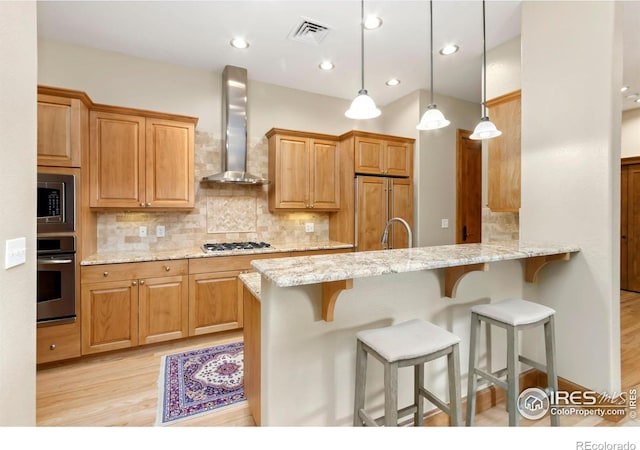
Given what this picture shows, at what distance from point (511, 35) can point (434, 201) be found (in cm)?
201

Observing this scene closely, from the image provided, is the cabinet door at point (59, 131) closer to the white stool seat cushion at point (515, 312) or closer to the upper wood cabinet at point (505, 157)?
the white stool seat cushion at point (515, 312)

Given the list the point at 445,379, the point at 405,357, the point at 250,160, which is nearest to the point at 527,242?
the point at 445,379

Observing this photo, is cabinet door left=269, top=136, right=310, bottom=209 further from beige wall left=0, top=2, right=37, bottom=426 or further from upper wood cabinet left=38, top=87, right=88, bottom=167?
beige wall left=0, top=2, right=37, bottom=426

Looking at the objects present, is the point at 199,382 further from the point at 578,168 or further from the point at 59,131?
the point at 578,168

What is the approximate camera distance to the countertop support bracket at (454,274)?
175 centimetres

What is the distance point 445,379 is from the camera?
1.95m

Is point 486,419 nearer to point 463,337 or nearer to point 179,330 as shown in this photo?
point 463,337

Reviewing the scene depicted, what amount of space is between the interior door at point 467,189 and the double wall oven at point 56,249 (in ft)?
14.7

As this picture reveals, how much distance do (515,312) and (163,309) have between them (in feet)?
9.36

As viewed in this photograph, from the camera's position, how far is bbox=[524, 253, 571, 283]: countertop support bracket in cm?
208

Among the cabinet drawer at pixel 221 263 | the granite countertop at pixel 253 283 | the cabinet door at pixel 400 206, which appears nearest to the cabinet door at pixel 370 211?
the cabinet door at pixel 400 206

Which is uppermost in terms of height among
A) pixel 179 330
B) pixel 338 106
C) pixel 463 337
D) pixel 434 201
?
pixel 338 106

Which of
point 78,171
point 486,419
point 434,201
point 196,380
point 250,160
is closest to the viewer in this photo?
point 486,419

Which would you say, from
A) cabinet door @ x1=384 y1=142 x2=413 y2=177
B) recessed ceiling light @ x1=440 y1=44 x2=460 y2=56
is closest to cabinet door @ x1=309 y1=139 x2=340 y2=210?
cabinet door @ x1=384 y1=142 x2=413 y2=177
